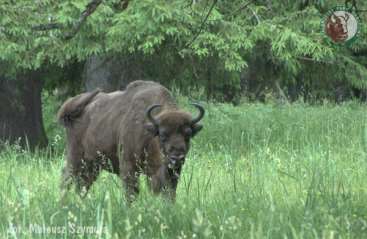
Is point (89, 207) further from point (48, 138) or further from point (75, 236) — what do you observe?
point (48, 138)

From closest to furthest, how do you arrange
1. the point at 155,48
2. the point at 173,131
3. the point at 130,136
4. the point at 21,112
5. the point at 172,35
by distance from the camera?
the point at 173,131 < the point at 130,136 < the point at 172,35 < the point at 155,48 < the point at 21,112

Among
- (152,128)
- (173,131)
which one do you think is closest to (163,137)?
(173,131)

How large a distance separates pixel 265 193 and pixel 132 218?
1389mm

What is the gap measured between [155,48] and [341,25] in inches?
307

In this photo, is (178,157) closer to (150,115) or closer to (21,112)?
(150,115)

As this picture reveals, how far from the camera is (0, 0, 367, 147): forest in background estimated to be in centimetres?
1368

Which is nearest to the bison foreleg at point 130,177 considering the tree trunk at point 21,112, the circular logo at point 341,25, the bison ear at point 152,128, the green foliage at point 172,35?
the bison ear at point 152,128

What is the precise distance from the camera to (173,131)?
7.92 metres

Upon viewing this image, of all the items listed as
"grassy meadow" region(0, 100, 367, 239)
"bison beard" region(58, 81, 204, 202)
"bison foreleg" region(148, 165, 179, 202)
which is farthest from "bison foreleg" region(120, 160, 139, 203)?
"grassy meadow" region(0, 100, 367, 239)

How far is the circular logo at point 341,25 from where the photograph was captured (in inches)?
313

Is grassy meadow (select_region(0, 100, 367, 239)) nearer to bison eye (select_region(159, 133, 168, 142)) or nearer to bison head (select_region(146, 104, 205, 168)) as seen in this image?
bison head (select_region(146, 104, 205, 168))

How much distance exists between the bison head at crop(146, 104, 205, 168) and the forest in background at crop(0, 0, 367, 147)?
2.70 m

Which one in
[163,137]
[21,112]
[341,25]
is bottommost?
[21,112]

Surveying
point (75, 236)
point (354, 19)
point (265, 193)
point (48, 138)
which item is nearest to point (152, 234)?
point (75, 236)
